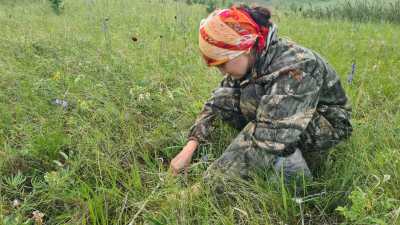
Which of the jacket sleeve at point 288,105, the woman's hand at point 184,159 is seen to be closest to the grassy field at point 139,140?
the woman's hand at point 184,159

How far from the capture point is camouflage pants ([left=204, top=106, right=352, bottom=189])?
5.91 feet

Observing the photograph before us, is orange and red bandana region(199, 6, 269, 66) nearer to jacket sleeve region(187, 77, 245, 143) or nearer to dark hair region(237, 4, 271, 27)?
dark hair region(237, 4, 271, 27)

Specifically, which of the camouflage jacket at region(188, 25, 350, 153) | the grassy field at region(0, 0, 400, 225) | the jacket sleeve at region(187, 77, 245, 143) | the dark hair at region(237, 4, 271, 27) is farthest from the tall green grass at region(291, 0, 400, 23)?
the dark hair at region(237, 4, 271, 27)

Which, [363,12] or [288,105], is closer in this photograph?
[288,105]

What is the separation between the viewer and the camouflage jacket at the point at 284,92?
1.73 meters

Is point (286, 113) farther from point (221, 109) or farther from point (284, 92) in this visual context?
point (221, 109)

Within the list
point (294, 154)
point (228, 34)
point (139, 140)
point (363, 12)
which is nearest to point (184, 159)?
point (139, 140)

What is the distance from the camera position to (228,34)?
1692 mm

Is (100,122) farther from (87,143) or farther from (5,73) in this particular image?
(5,73)

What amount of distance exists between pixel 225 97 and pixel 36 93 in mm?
1148

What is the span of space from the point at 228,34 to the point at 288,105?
37 centimetres

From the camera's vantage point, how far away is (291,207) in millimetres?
1679

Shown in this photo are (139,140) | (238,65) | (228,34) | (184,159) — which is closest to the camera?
(228,34)

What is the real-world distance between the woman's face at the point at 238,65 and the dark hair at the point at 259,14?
0.14 metres
